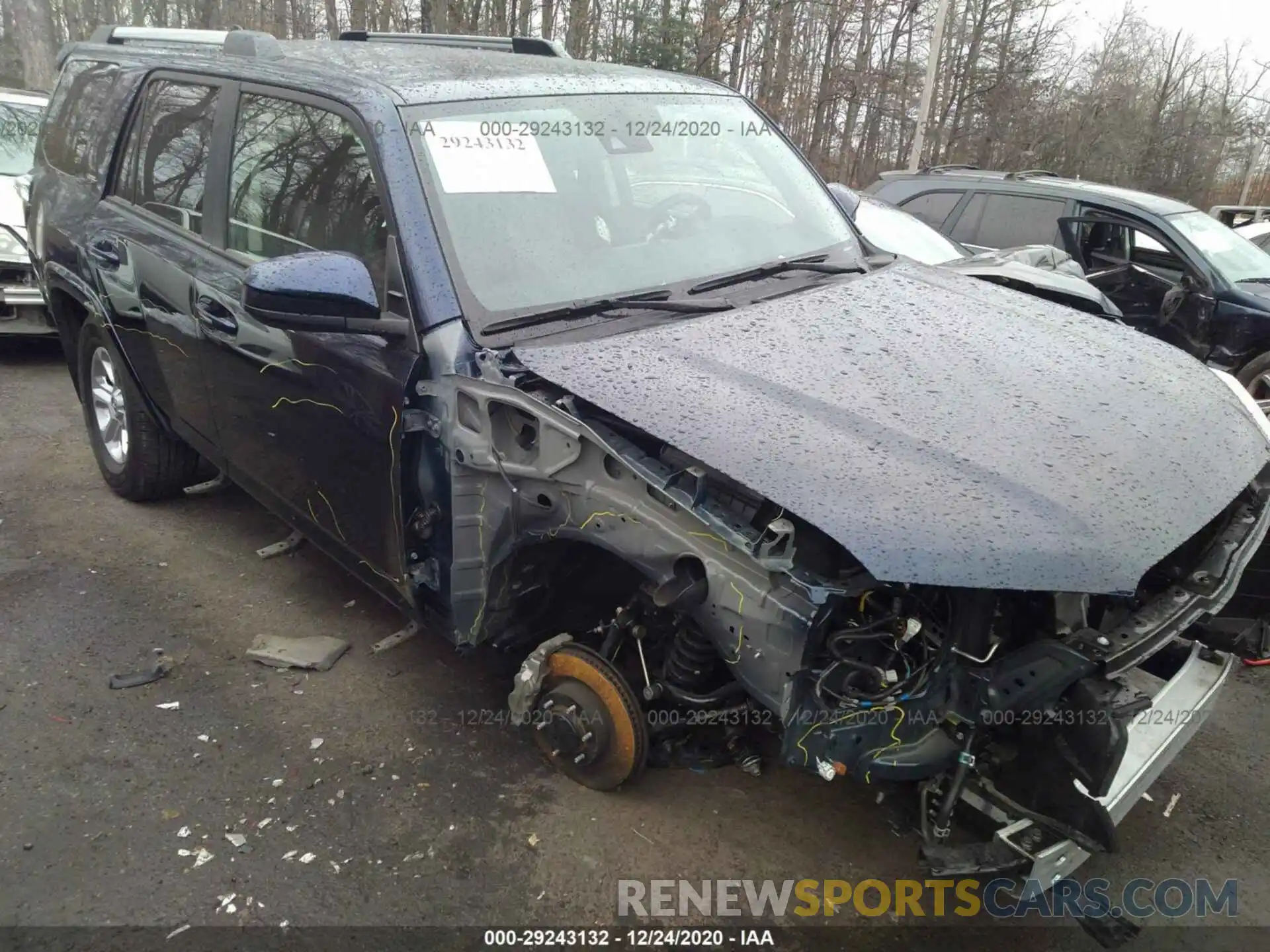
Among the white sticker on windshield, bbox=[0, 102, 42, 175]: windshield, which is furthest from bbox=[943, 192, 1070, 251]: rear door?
bbox=[0, 102, 42, 175]: windshield

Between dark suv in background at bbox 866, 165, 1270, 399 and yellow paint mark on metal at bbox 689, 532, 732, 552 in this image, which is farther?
dark suv in background at bbox 866, 165, 1270, 399

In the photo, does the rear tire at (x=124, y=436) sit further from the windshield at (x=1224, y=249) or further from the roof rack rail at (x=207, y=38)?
the windshield at (x=1224, y=249)

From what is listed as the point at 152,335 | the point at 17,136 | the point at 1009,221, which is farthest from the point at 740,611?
the point at 17,136

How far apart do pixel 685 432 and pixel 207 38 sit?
3.34m

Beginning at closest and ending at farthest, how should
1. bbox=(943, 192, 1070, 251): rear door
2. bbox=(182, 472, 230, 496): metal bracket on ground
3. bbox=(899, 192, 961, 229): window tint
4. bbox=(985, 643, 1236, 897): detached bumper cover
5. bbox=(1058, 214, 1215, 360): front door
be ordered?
bbox=(985, 643, 1236, 897): detached bumper cover, bbox=(182, 472, 230, 496): metal bracket on ground, bbox=(1058, 214, 1215, 360): front door, bbox=(943, 192, 1070, 251): rear door, bbox=(899, 192, 961, 229): window tint

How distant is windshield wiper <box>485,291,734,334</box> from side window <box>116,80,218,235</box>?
1.66 m

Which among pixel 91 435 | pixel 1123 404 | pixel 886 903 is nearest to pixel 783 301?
pixel 1123 404

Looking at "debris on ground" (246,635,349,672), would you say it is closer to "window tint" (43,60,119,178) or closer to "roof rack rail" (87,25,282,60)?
"roof rack rail" (87,25,282,60)

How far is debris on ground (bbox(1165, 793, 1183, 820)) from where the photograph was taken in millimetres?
2916

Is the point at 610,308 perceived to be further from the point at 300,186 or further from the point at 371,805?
the point at 371,805

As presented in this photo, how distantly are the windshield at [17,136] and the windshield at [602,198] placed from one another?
6.50 meters

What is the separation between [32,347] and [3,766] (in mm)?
5758

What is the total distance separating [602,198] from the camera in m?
2.98

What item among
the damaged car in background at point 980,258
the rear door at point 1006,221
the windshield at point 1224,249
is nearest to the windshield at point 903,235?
the damaged car in background at point 980,258
